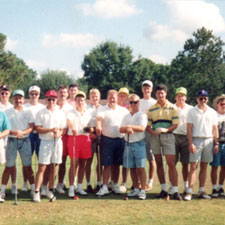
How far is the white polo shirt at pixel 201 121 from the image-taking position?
7414mm

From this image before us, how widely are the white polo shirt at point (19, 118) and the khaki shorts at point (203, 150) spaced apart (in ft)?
11.3

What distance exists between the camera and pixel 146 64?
61000 millimetres

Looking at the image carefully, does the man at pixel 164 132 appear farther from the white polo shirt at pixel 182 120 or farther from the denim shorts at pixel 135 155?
the white polo shirt at pixel 182 120

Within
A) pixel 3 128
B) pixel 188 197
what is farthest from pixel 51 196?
pixel 188 197

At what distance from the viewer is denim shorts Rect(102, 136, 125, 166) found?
307 inches

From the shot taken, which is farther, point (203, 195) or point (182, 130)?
point (182, 130)

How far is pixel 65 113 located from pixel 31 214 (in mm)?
2490

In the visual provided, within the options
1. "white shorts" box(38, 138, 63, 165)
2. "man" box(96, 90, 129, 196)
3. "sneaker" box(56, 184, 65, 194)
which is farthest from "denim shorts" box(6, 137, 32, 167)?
"man" box(96, 90, 129, 196)

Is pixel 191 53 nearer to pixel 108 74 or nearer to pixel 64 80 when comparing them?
pixel 108 74

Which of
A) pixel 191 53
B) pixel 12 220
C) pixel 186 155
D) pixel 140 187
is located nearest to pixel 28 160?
pixel 12 220

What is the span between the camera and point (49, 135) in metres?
7.32

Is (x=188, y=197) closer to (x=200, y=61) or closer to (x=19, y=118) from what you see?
(x=19, y=118)

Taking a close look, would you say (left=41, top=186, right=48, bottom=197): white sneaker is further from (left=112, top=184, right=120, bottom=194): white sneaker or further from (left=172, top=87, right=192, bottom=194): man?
(left=172, top=87, right=192, bottom=194): man

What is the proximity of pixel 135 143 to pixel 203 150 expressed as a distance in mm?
1430
